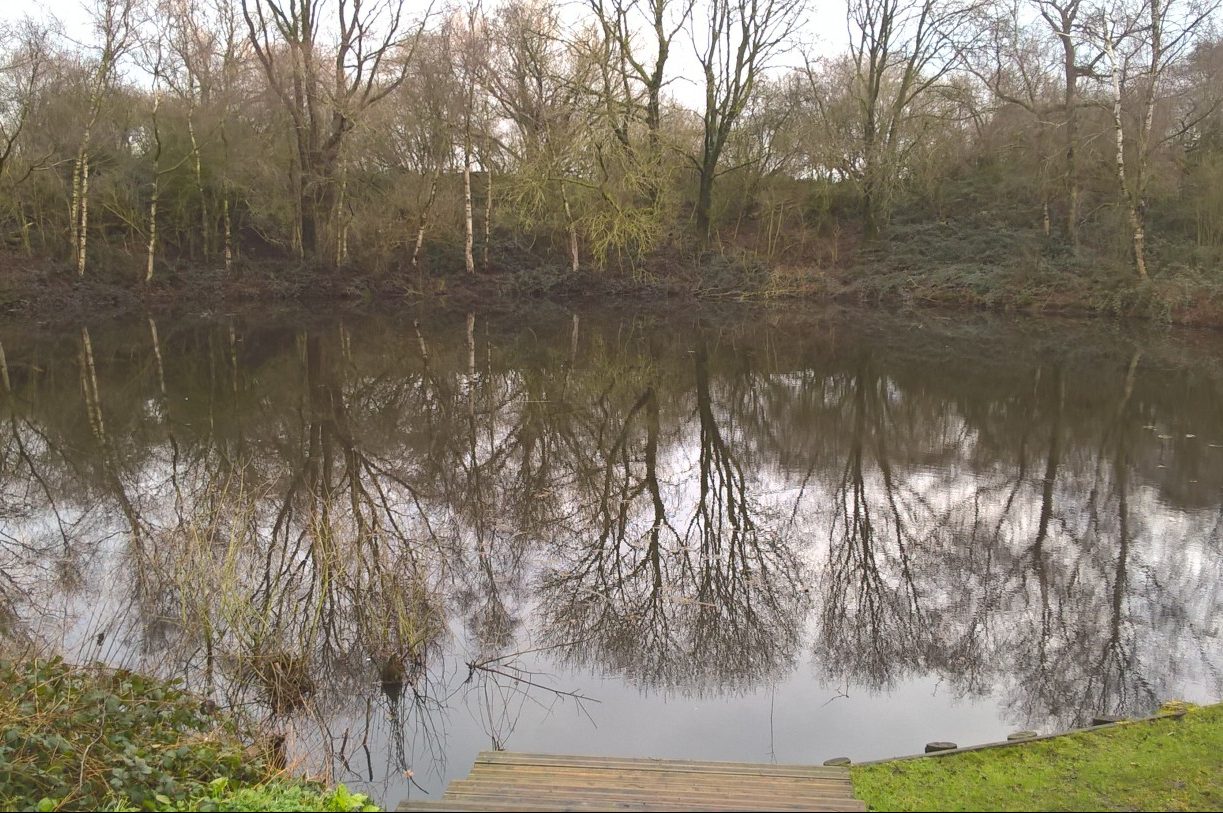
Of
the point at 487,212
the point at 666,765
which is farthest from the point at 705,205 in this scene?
the point at 666,765

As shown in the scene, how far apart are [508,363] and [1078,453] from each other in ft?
41.9

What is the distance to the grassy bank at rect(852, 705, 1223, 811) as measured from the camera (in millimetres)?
4484

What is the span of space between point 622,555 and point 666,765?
15.5 feet

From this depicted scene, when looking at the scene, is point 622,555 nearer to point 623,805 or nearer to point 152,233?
point 623,805

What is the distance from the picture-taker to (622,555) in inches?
367

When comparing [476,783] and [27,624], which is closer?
[476,783]

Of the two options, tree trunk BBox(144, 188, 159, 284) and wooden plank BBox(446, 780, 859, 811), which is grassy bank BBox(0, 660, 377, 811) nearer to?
wooden plank BBox(446, 780, 859, 811)

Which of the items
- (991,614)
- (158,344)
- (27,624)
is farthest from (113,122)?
(991,614)

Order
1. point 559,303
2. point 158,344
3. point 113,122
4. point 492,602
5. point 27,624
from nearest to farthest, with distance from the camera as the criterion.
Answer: point 27,624 < point 492,602 < point 158,344 < point 113,122 < point 559,303

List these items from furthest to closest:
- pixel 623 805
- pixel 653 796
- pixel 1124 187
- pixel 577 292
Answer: pixel 577 292
pixel 1124 187
pixel 653 796
pixel 623 805

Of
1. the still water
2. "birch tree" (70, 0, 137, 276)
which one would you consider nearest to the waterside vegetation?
"birch tree" (70, 0, 137, 276)

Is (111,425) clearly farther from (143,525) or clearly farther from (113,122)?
(113,122)

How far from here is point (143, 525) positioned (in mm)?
9508

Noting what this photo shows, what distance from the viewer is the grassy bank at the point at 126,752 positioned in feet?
14.5
